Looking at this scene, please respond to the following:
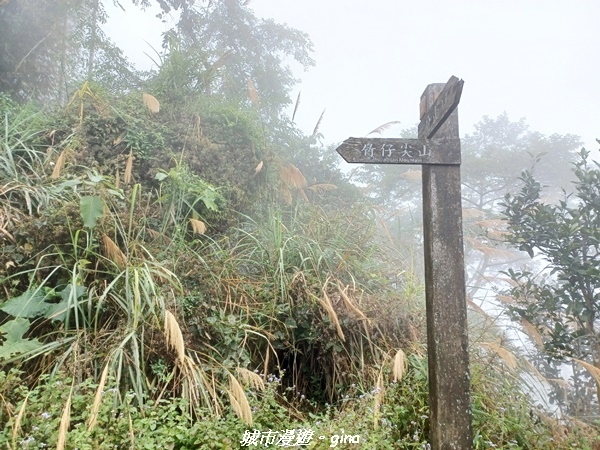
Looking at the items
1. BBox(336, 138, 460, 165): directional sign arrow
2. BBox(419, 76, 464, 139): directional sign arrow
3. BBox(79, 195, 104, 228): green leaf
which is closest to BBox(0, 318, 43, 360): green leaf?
BBox(79, 195, 104, 228): green leaf

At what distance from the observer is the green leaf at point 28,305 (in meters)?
2.07

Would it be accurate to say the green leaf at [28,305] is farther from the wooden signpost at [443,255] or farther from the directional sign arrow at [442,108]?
the directional sign arrow at [442,108]

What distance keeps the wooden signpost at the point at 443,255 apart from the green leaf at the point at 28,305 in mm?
1922

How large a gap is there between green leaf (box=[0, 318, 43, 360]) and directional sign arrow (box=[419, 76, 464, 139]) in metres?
2.42

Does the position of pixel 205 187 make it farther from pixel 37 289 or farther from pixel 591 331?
pixel 591 331

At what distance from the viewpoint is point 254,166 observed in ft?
14.6

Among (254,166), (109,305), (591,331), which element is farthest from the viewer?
(254,166)

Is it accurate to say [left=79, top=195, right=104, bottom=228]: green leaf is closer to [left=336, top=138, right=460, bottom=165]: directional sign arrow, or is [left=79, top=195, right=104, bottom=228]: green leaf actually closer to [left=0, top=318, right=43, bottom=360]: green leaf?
[left=0, top=318, right=43, bottom=360]: green leaf

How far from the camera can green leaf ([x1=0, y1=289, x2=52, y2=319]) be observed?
207 centimetres

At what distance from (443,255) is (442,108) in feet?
2.47

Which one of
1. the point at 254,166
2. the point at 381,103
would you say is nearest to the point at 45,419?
the point at 254,166

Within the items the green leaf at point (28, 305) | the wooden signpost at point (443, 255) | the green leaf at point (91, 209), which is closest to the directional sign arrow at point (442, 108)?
the wooden signpost at point (443, 255)

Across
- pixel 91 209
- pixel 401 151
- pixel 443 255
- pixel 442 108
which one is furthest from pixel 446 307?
pixel 91 209

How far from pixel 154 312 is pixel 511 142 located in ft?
58.5
